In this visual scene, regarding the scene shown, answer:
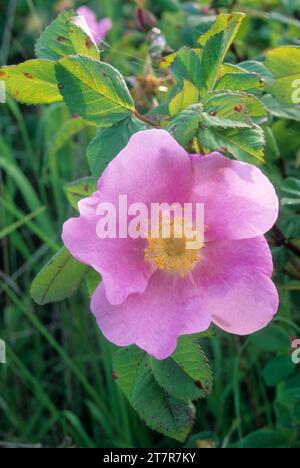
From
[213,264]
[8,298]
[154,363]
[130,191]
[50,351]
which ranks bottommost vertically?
[50,351]

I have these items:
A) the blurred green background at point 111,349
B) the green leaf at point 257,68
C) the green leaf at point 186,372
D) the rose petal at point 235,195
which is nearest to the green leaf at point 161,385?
the green leaf at point 186,372

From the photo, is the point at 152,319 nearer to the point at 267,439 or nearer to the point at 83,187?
the point at 83,187

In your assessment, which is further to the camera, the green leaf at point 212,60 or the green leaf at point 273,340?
the green leaf at point 273,340

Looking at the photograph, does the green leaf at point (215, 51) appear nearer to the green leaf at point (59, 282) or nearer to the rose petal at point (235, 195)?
the rose petal at point (235, 195)

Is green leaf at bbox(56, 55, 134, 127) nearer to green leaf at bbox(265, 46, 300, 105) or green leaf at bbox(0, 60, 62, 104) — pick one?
green leaf at bbox(0, 60, 62, 104)

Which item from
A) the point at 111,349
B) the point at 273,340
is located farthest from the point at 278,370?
the point at 111,349
